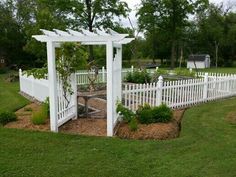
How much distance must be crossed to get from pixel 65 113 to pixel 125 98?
162 centimetres

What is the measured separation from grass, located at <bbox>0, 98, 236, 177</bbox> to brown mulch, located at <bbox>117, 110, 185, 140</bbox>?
0.26 meters

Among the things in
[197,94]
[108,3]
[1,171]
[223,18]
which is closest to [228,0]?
[223,18]

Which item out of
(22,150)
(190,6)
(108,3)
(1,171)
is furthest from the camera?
(190,6)

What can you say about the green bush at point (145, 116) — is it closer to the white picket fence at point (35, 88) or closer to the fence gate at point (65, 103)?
the fence gate at point (65, 103)

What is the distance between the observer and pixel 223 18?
4697cm

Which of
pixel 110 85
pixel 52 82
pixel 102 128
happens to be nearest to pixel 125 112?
pixel 102 128

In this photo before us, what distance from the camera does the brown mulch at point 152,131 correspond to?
21.3 feet

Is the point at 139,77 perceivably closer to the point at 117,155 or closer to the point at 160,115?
the point at 160,115

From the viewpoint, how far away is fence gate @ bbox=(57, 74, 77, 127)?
7.38m

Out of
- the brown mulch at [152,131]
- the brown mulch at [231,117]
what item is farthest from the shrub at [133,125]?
the brown mulch at [231,117]

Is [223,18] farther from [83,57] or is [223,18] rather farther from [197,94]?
[83,57]

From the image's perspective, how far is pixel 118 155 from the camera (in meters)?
5.48

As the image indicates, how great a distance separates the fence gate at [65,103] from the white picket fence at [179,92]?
1440 mm

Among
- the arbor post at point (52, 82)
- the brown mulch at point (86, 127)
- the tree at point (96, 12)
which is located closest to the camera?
the arbor post at point (52, 82)
